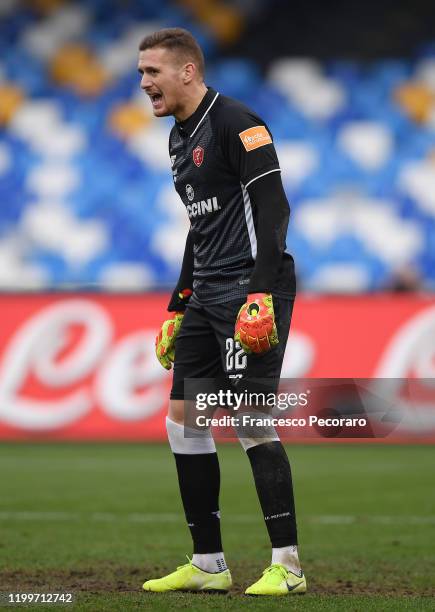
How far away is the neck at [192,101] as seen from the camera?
14.5ft

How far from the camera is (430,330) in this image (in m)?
11.2

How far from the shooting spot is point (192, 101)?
4.41m

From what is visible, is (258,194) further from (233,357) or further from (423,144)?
(423,144)

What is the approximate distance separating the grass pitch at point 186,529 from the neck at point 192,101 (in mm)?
1836

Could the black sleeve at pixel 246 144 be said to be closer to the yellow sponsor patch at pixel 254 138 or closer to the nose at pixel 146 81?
the yellow sponsor patch at pixel 254 138

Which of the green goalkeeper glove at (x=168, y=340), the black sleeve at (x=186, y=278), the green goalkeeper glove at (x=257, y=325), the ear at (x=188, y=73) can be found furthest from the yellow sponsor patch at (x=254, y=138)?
the green goalkeeper glove at (x=168, y=340)

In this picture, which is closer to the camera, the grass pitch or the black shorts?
the black shorts

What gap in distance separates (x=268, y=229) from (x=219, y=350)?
0.58m

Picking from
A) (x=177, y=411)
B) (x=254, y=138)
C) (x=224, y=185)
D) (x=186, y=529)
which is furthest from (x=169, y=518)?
(x=254, y=138)

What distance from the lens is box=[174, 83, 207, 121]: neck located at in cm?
441

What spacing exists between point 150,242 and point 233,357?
10784 millimetres

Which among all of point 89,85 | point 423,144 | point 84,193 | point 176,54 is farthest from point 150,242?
point 176,54

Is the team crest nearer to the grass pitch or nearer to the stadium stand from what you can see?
the grass pitch

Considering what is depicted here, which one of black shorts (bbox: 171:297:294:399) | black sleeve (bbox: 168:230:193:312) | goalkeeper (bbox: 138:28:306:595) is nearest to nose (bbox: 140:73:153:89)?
goalkeeper (bbox: 138:28:306:595)
